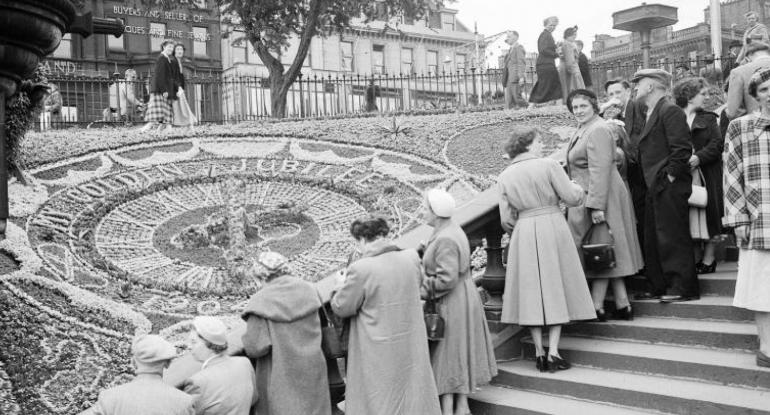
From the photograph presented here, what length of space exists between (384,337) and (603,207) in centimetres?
218

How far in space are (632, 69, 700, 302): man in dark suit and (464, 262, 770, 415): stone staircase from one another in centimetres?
20

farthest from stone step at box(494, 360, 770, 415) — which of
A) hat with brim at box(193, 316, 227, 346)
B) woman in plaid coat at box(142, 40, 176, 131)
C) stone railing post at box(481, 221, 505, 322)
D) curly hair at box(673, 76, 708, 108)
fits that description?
woman in plaid coat at box(142, 40, 176, 131)

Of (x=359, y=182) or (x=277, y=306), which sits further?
(x=359, y=182)

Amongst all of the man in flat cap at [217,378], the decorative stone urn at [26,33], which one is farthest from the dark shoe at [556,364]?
the decorative stone urn at [26,33]

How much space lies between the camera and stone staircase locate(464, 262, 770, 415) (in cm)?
497

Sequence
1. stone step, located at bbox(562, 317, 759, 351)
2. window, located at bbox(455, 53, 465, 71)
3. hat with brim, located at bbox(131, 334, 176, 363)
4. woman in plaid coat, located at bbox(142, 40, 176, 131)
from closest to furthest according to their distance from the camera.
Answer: hat with brim, located at bbox(131, 334, 176, 363) → stone step, located at bbox(562, 317, 759, 351) → woman in plaid coat, located at bbox(142, 40, 176, 131) → window, located at bbox(455, 53, 465, 71)

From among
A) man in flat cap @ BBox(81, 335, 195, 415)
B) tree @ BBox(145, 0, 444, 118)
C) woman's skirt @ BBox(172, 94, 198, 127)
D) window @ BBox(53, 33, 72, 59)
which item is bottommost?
man in flat cap @ BBox(81, 335, 195, 415)

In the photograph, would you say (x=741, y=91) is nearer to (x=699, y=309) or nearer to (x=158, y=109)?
(x=699, y=309)

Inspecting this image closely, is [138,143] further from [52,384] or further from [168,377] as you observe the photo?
[168,377]

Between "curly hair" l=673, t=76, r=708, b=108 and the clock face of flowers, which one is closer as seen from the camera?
"curly hair" l=673, t=76, r=708, b=108

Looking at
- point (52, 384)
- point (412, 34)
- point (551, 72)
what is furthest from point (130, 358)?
point (412, 34)

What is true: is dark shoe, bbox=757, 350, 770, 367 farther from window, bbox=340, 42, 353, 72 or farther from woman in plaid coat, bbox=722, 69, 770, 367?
window, bbox=340, 42, 353, 72

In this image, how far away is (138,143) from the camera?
13.9m

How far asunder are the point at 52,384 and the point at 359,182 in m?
6.43
